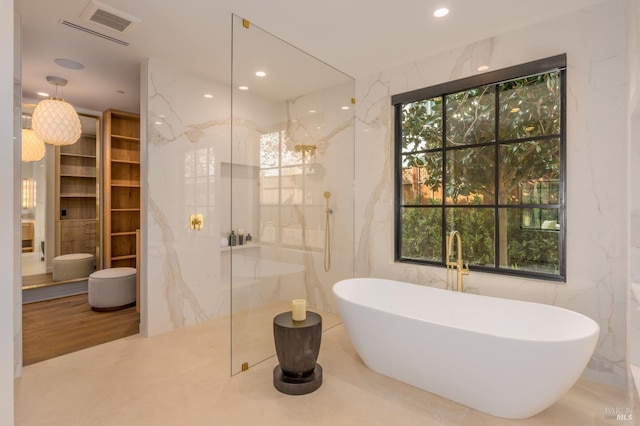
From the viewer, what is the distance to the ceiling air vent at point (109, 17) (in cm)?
240

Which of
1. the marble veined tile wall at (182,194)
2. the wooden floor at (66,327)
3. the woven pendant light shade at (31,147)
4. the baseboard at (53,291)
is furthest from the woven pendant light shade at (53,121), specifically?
the baseboard at (53,291)

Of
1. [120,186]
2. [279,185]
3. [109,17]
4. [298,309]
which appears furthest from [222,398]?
[120,186]

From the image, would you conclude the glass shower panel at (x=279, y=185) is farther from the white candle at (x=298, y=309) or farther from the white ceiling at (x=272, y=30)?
the white candle at (x=298, y=309)

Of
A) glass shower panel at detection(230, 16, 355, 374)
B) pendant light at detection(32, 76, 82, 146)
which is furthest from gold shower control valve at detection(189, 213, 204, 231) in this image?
pendant light at detection(32, 76, 82, 146)

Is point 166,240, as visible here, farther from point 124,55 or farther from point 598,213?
point 598,213

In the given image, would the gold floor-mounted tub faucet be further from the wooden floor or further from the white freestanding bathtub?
→ the wooden floor

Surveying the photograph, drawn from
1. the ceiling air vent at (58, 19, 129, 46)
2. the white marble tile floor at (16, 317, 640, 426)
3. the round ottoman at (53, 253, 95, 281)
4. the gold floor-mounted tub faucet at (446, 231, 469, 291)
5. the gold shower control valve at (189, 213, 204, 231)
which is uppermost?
the ceiling air vent at (58, 19, 129, 46)

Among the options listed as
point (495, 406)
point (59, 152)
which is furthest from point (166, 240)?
point (495, 406)

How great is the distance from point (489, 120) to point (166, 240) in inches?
131

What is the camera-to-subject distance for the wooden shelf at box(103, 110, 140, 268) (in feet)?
15.0

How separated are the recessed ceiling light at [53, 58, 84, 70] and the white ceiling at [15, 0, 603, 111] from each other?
71mm

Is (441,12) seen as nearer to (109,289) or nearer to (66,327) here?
(109,289)

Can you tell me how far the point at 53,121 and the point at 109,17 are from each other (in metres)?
1.40

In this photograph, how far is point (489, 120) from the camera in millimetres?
2938
